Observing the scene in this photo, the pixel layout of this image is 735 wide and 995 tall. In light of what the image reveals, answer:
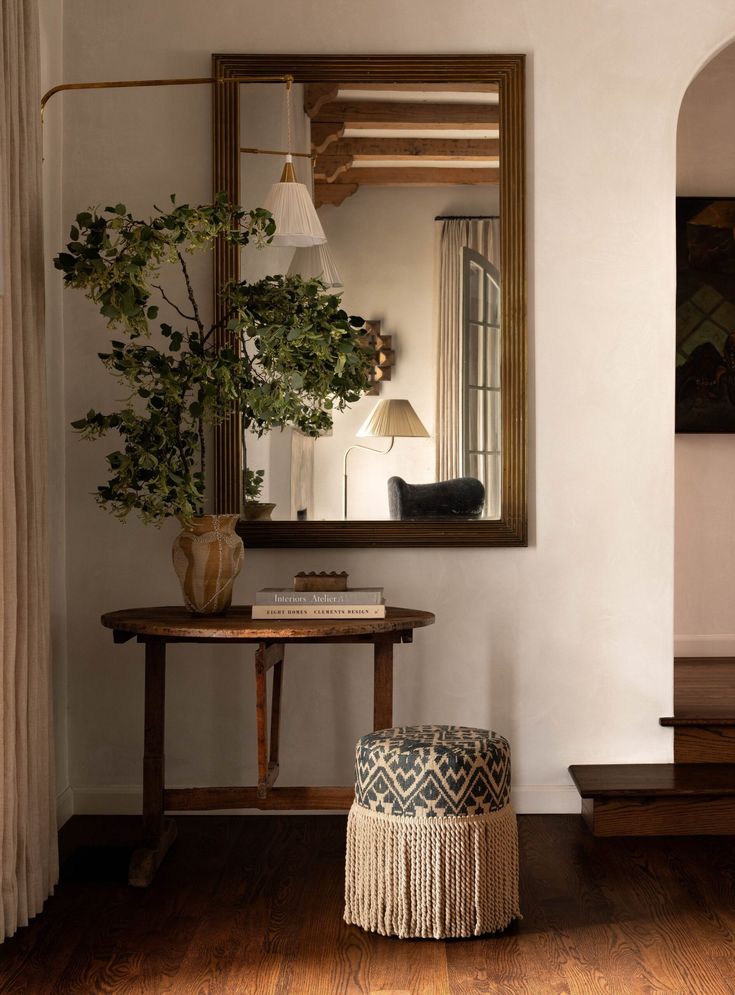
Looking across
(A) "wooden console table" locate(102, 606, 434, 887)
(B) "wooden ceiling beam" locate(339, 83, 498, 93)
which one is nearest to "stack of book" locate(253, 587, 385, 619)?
(A) "wooden console table" locate(102, 606, 434, 887)

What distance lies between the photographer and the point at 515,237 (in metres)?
3.29

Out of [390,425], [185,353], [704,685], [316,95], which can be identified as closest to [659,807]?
[704,685]

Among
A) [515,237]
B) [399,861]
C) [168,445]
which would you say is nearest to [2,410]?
[168,445]

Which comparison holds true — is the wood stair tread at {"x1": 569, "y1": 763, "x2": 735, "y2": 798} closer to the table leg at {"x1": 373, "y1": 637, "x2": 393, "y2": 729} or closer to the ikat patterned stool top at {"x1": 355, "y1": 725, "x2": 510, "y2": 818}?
the table leg at {"x1": 373, "y1": 637, "x2": 393, "y2": 729}

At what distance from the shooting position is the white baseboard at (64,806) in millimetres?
3157

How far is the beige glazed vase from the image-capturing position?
281 cm

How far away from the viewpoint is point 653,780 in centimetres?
313

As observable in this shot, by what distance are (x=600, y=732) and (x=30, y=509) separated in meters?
1.89

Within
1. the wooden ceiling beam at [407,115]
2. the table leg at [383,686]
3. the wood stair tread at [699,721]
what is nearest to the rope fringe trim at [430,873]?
the table leg at [383,686]

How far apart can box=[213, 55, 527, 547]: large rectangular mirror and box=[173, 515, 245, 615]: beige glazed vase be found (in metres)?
0.45

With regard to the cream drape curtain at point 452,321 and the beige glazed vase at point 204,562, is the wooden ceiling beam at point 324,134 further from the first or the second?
the beige glazed vase at point 204,562

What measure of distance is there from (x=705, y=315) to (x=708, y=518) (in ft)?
3.04

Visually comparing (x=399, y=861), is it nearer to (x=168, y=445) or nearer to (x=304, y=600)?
(x=304, y=600)

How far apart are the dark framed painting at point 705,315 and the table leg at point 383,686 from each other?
2.48 metres
